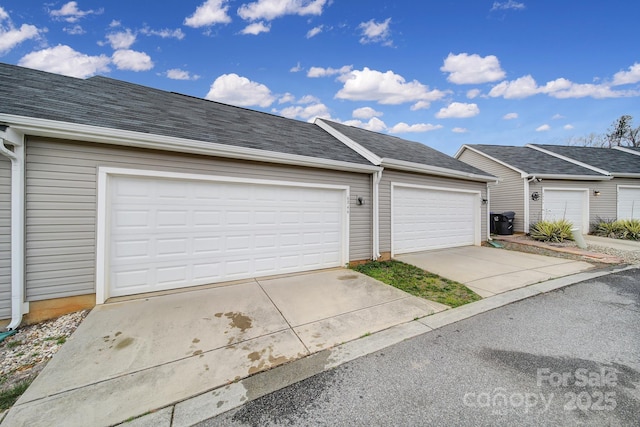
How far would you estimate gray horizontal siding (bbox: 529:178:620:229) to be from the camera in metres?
10.4

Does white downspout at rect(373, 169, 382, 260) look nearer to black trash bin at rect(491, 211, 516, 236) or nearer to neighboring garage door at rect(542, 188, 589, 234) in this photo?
black trash bin at rect(491, 211, 516, 236)

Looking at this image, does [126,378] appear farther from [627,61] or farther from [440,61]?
[627,61]

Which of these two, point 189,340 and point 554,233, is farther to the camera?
point 554,233

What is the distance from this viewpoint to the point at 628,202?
1141cm

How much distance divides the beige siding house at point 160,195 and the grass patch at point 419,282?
483 millimetres

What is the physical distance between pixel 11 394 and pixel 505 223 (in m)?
13.6

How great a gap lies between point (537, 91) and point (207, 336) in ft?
84.8

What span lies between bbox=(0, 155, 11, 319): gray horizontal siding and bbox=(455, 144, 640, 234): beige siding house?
13.5 m

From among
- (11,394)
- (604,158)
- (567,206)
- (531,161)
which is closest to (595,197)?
(567,206)

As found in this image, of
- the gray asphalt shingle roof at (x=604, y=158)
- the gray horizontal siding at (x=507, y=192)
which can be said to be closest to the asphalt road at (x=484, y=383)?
the gray horizontal siding at (x=507, y=192)

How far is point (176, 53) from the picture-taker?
358 inches

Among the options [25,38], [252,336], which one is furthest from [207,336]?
[25,38]

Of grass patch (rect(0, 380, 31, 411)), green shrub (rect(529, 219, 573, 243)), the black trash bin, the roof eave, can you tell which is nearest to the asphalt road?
grass patch (rect(0, 380, 31, 411))

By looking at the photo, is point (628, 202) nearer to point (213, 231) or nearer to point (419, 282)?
point (419, 282)
